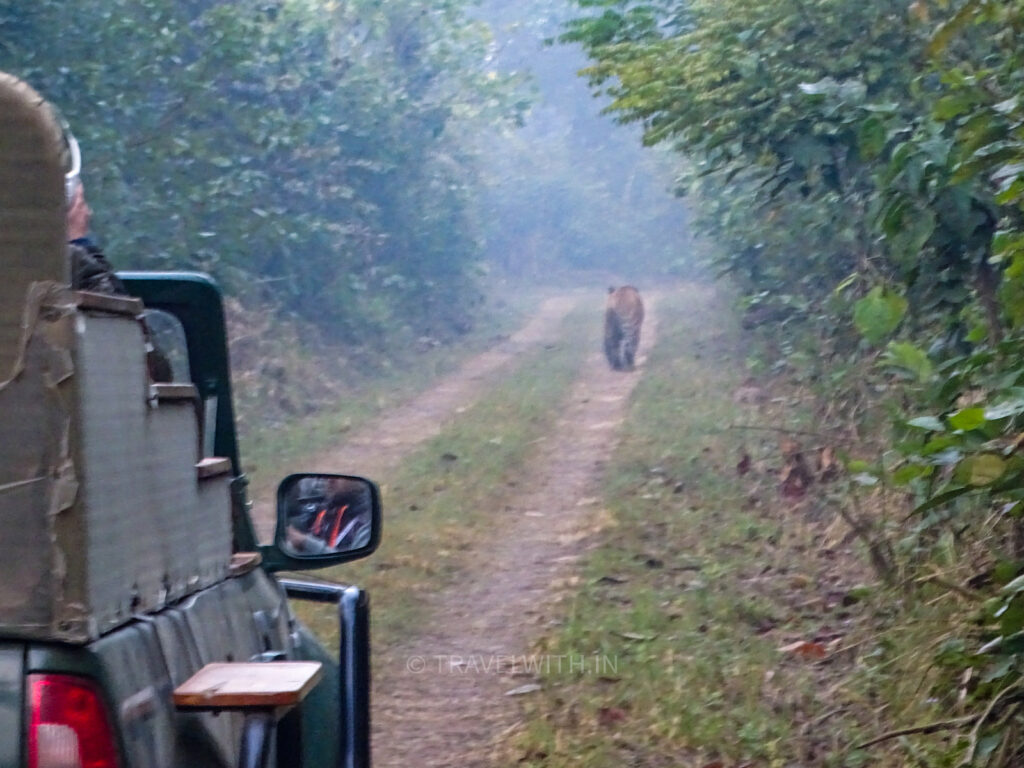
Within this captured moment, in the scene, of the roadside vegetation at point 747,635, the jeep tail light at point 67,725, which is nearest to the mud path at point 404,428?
the roadside vegetation at point 747,635

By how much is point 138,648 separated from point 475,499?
7316 mm

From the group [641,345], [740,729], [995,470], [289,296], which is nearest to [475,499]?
[740,729]

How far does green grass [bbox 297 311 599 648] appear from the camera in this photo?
6.71 m

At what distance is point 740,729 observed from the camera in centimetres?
468

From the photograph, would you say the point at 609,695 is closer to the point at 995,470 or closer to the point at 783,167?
the point at 995,470

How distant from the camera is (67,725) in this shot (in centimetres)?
163

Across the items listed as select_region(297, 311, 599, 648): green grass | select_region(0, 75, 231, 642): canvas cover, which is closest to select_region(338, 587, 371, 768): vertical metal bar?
select_region(0, 75, 231, 642): canvas cover

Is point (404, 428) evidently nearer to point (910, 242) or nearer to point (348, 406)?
point (348, 406)

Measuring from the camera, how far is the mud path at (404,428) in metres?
10.5

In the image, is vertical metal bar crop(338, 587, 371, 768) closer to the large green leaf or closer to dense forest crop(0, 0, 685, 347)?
the large green leaf

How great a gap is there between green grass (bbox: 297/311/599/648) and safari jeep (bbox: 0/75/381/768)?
398 centimetres

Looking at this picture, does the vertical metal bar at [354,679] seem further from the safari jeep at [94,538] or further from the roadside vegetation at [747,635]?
the roadside vegetation at [747,635]

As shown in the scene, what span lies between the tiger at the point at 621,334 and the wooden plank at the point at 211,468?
47.6 ft

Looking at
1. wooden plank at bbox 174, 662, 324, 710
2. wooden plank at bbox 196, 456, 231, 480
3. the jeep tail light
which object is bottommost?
wooden plank at bbox 174, 662, 324, 710
